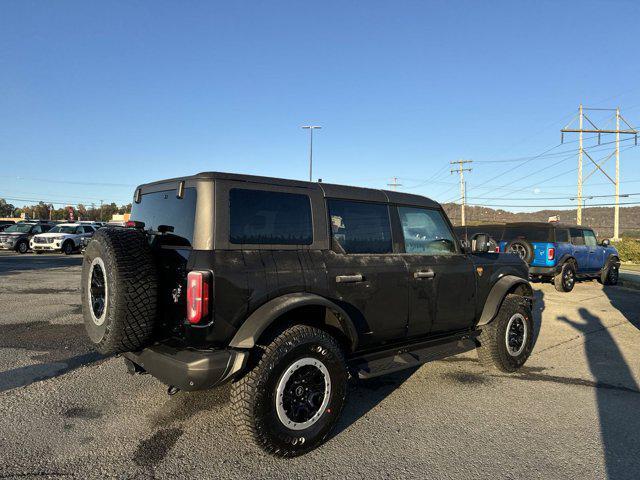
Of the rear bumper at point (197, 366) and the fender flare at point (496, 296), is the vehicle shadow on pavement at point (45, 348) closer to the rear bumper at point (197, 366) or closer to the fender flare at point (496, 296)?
the rear bumper at point (197, 366)

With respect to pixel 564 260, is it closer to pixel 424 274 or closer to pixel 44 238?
pixel 424 274

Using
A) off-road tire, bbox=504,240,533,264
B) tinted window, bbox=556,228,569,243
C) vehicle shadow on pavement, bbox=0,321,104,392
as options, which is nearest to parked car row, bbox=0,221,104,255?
vehicle shadow on pavement, bbox=0,321,104,392

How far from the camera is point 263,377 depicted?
296 cm

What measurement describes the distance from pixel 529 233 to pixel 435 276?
29.7 feet

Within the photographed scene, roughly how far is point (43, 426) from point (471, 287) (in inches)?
159

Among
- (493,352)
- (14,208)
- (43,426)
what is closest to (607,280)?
(493,352)

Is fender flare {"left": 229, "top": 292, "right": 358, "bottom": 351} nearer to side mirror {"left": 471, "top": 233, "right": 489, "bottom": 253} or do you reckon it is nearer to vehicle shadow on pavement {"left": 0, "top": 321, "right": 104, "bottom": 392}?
side mirror {"left": 471, "top": 233, "right": 489, "bottom": 253}

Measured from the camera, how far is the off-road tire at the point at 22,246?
2498 cm

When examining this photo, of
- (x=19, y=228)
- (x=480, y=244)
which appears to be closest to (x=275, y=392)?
(x=480, y=244)

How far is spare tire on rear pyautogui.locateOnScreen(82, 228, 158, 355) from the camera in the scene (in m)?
2.99

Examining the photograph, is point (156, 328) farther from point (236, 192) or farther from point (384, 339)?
point (384, 339)

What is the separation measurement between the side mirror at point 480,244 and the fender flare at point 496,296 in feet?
1.54

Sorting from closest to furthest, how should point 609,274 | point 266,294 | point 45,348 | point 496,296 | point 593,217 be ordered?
point 266,294
point 496,296
point 45,348
point 609,274
point 593,217

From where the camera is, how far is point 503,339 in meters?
4.92
